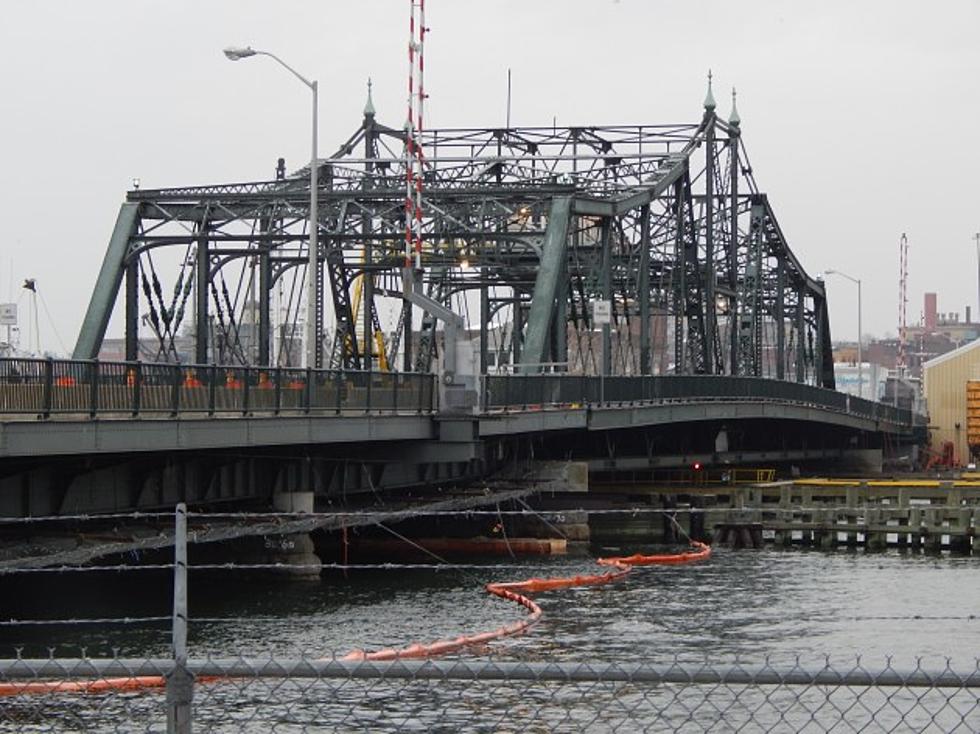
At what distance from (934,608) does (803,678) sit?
3324 centimetres

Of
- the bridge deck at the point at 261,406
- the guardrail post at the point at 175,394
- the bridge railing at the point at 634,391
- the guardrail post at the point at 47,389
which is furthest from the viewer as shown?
the bridge railing at the point at 634,391

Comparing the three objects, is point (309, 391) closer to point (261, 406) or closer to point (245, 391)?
point (261, 406)

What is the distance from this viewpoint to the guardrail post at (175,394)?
3547 cm

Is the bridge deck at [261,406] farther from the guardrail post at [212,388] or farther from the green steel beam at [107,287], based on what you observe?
the green steel beam at [107,287]

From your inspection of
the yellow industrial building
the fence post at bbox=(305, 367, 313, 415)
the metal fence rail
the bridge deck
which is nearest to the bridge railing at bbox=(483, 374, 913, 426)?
the bridge deck

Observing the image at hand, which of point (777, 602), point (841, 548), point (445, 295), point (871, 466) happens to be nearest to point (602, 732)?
point (777, 602)

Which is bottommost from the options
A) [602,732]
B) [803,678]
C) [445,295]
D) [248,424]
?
[602,732]

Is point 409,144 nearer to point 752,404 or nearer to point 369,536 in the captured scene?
point 369,536

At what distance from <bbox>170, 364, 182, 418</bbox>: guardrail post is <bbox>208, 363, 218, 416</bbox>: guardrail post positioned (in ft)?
2.99

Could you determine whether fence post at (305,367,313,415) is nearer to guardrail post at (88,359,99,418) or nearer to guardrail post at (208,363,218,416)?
guardrail post at (208,363,218,416)

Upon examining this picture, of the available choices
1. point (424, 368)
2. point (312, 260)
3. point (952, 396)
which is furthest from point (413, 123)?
point (952, 396)

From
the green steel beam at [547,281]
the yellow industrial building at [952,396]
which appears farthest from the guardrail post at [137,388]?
the yellow industrial building at [952,396]

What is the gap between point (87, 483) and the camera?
115 ft

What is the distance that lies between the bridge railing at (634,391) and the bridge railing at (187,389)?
191 inches
